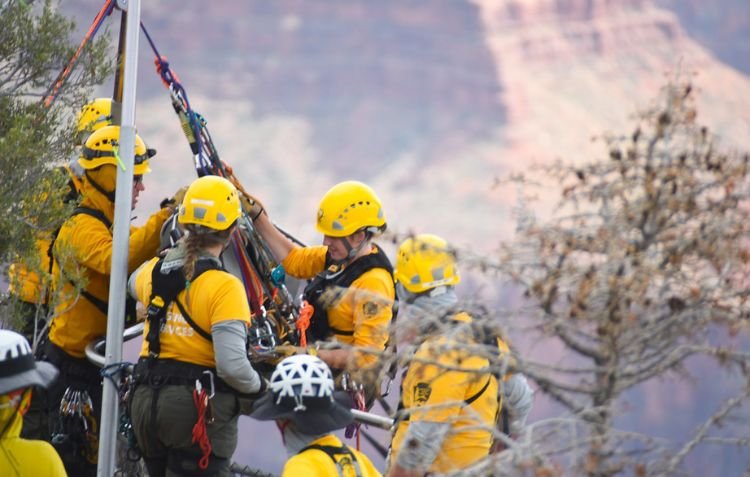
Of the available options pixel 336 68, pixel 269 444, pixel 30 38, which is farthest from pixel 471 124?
pixel 30 38

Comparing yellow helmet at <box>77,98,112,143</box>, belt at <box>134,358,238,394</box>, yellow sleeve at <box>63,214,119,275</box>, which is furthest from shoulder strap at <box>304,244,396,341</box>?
yellow helmet at <box>77,98,112,143</box>

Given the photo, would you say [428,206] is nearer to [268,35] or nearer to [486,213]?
[486,213]

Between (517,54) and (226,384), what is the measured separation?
76074 millimetres

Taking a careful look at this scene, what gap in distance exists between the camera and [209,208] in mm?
5547

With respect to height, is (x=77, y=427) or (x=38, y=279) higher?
(x=38, y=279)

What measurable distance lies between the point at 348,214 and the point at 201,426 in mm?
1431

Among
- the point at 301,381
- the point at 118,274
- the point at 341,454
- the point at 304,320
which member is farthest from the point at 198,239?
the point at 341,454

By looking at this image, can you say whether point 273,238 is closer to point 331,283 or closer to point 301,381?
point 331,283

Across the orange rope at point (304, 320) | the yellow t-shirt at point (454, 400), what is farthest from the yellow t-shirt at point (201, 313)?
the yellow t-shirt at point (454, 400)

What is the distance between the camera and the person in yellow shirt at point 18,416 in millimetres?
4223

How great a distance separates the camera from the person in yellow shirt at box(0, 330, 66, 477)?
4.22m

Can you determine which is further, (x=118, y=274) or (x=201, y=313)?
(x=118, y=274)

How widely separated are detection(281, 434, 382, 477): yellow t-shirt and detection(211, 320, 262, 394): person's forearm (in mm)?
1149

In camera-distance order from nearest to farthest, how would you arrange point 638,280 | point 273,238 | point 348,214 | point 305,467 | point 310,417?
point 638,280
point 305,467
point 310,417
point 348,214
point 273,238
